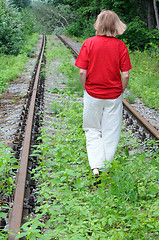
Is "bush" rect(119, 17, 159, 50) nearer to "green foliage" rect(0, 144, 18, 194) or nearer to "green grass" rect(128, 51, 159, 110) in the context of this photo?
"green grass" rect(128, 51, 159, 110)

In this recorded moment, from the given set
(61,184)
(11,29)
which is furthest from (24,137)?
(11,29)

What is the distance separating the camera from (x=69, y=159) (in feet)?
13.9

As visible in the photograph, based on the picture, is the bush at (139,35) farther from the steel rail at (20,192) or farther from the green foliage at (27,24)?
the steel rail at (20,192)

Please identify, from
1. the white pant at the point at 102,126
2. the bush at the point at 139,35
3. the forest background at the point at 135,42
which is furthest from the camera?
the bush at the point at 139,35

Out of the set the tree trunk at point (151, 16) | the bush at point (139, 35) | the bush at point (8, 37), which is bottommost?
the bush at point (8, 37)

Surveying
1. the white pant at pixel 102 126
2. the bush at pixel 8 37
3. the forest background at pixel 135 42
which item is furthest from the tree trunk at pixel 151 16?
the white pant at pixel 102 126

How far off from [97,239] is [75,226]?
0.78ft

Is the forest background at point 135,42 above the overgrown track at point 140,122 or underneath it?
above

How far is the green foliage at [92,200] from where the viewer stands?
2865mm

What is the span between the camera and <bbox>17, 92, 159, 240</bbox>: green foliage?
9.40ft

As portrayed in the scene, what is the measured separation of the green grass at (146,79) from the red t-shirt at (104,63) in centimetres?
349

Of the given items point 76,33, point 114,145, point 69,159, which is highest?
point 76,33

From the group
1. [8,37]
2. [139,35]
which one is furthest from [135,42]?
[8,37]

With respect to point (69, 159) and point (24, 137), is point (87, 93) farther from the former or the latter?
point (24, 137)
